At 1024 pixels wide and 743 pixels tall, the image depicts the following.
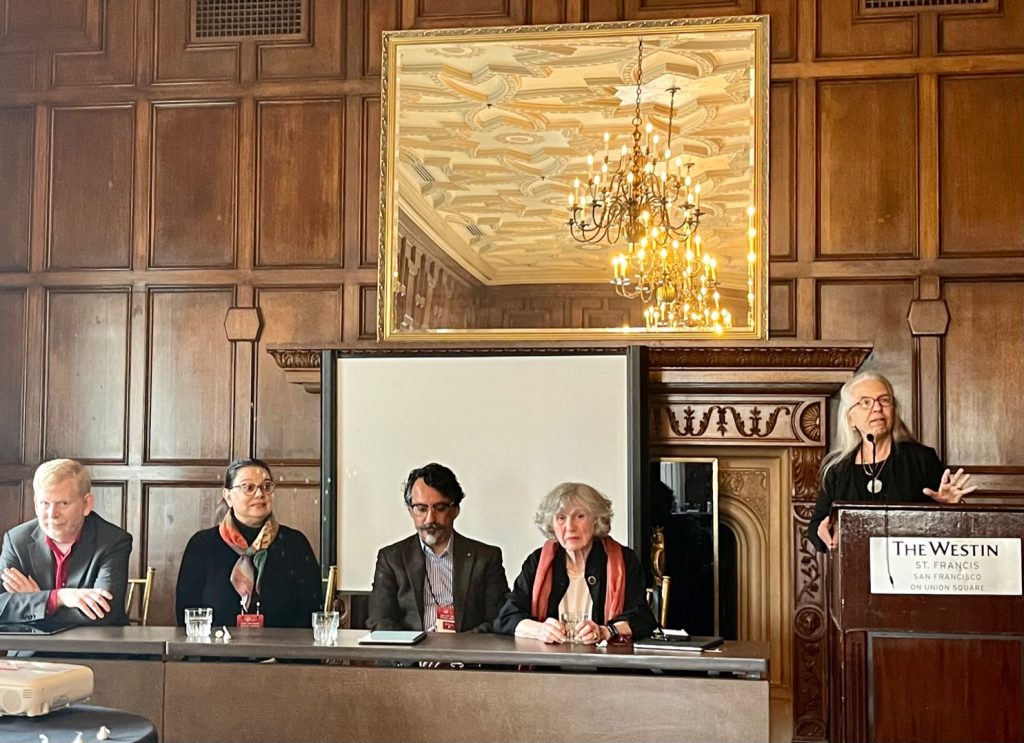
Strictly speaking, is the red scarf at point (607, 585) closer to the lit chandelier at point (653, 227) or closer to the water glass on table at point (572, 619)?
the water glass on table at point (572, 619)

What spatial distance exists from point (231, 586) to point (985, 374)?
3567 millimetres

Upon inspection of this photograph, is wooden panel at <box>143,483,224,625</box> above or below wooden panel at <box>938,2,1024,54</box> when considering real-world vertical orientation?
below

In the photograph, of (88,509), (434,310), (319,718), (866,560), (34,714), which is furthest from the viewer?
(434,310)

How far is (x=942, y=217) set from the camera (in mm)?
6305

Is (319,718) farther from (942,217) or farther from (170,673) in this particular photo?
(942,217)

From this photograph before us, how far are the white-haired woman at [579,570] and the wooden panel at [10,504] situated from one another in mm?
3282

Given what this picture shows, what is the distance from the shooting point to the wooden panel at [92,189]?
274 inches

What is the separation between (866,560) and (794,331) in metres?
2.08

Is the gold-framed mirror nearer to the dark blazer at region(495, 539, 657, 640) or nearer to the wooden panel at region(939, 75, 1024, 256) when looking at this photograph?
the wooden panel at region(939, 75, 1024, 256)

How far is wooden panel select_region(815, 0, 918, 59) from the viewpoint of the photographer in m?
6.41

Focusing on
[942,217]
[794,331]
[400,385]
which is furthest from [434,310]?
[942,217]

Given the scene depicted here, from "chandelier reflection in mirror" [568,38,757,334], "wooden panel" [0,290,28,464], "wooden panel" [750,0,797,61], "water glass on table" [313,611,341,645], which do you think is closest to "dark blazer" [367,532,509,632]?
"water glass on table" [313,611,341,645]

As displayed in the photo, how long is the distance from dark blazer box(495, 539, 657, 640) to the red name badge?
0.46 meters

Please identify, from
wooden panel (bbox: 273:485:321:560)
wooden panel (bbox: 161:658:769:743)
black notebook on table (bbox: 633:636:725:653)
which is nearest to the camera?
wooden panel (bbox: 161:658:769:743)
